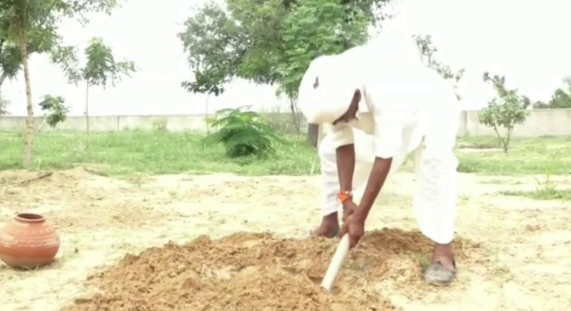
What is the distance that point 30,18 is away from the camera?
458 inches

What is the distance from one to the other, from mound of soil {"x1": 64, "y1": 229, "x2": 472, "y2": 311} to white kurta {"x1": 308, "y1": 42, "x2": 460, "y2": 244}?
0.39 m

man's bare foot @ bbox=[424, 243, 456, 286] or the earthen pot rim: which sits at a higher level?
the earthen pot rim

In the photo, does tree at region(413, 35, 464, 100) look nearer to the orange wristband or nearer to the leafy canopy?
the leafy canopy

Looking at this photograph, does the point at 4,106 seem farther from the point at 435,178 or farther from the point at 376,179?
the point at 376,179

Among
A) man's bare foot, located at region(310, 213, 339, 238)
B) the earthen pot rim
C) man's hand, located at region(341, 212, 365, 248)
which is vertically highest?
man's hand, located at region(341, 212, 365, 248)

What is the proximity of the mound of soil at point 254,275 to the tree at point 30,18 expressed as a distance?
7167 mm

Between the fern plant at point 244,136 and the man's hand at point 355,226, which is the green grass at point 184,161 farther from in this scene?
the man's hand at point 355,226

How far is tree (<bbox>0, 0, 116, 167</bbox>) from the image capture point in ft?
37.1

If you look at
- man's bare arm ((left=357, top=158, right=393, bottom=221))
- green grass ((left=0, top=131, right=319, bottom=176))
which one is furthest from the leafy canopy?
man's bare arm ((left=357, top=158, right=393, bottom=221))

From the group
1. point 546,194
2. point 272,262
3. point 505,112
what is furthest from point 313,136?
point 272,262

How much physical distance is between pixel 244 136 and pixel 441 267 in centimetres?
1012

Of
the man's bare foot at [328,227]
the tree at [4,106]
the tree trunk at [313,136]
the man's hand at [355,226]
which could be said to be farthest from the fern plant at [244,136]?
the tree at [4,106]

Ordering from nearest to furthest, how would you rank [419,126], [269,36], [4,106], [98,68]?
1. [419,126]
2. [98,68]
3. [269,36]
4. [4,106]

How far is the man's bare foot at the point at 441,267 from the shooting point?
455 centimetres
